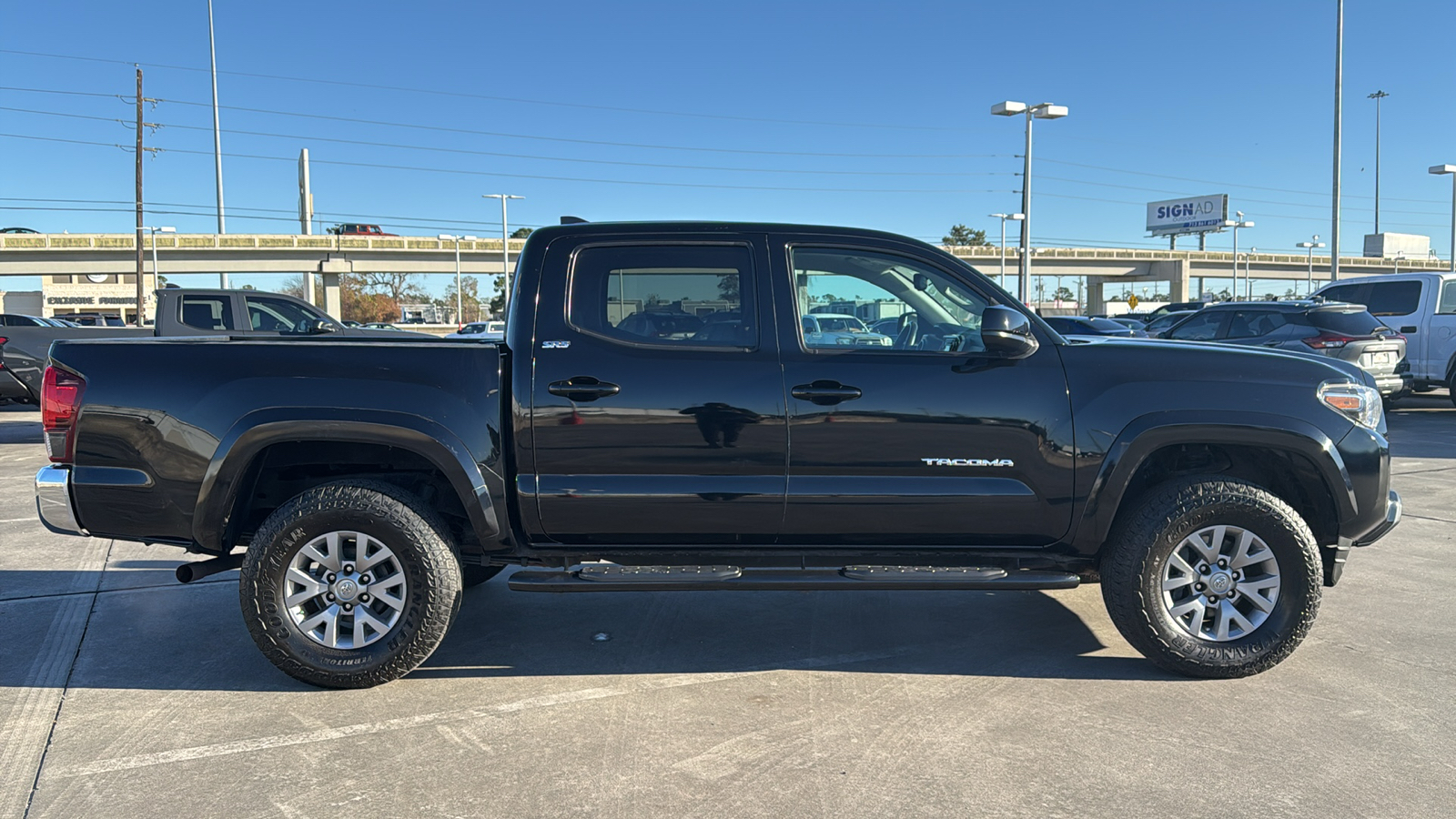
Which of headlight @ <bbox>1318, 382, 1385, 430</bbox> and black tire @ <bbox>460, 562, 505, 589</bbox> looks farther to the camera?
black tire @ <bbox>460, 562, 505, 589</bbox>

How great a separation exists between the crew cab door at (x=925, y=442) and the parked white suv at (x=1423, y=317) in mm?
12986

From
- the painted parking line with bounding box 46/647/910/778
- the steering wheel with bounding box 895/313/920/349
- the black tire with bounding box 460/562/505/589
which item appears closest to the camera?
the painted parking line with bounding box 46/647/910/778

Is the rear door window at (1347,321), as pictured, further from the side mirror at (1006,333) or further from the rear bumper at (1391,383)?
the side mirror at (1006,333)

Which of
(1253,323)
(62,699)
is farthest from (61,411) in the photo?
(1253,323)

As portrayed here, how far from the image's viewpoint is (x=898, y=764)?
11.4ft

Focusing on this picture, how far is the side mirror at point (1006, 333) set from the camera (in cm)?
406

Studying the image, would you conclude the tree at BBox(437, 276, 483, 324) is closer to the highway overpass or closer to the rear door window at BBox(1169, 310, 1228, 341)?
the highway overpass

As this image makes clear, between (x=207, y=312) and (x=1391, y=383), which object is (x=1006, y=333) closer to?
(x=207, y=312)

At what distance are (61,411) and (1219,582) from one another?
4906 mm

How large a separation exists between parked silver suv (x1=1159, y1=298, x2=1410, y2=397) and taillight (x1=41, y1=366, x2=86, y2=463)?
12188 mm

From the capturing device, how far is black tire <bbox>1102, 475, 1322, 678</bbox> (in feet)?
13.6

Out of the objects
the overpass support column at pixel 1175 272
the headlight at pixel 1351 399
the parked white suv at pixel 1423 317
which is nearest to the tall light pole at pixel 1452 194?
the parked white suv at pixel 1423 317

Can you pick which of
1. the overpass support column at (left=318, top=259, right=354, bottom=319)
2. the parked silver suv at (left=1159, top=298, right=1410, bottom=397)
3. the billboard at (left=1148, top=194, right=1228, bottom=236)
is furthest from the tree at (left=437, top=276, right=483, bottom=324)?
the parked silver suv at (left=1159, top=298, right=1410, bottom=397)

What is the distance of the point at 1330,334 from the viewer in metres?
12.8
